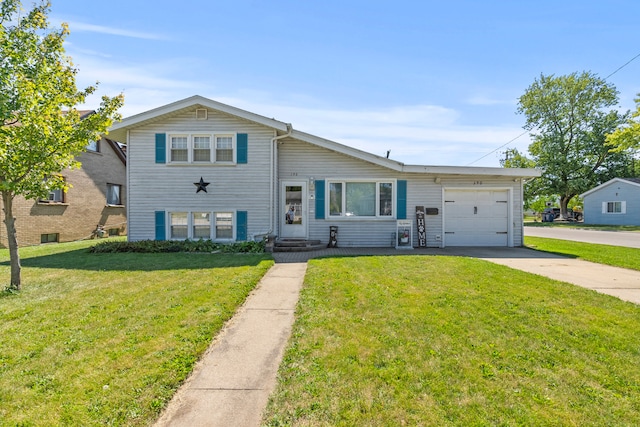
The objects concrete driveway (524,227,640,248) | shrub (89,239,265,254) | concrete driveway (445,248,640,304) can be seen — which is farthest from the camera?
concrete driveway (524,227,640,248)

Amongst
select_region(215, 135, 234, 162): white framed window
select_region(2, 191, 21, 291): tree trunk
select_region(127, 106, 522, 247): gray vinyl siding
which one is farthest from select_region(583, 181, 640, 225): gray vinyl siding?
select_region(2, 191, 21, 291): tree trunk

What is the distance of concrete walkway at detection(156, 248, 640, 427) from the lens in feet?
8.11

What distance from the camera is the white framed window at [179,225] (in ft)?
38.6

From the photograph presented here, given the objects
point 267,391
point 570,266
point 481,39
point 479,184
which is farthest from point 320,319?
point 481,39

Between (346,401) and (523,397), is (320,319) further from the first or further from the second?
(523,397)

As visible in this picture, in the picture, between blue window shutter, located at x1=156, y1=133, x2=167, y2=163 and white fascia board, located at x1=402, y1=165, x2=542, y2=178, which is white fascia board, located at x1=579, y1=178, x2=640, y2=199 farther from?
blue window shutter, located at x1=156, y1=133, x2=167, y2=163

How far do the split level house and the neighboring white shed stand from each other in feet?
77.8

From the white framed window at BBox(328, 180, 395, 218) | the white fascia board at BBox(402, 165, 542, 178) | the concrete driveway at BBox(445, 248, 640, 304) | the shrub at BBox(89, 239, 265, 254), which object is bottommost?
the concrete driveway at BBox(445, 248, 640, 304)

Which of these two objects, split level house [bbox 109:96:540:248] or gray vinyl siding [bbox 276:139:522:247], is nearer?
split level house [bbox 109:96:540:248]

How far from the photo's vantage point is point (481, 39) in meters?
11.4

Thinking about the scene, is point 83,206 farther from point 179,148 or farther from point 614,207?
point 614,207

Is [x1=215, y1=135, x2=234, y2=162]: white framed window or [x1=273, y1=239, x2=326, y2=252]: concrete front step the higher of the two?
[x1=215, y1=135, x2=234, y2=162]: white framed window

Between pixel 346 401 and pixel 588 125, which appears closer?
pixel 346 401

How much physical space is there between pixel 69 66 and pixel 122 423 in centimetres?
660
